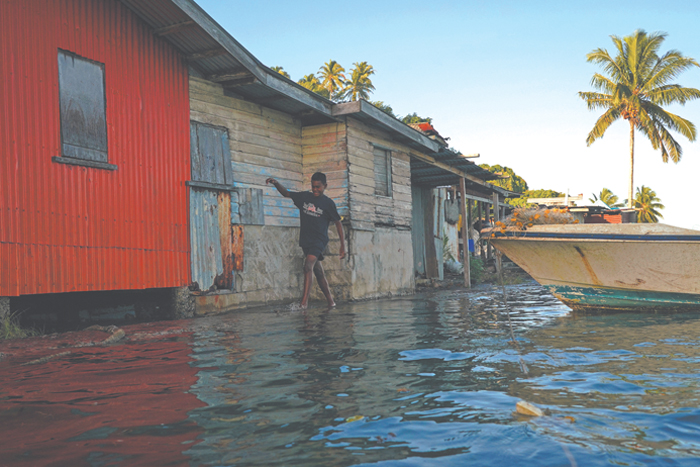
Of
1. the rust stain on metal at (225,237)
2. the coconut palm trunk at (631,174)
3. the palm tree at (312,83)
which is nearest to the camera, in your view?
the rust stain on metal at (225,237)

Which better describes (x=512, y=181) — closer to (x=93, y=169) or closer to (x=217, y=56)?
(x=217, y=56)

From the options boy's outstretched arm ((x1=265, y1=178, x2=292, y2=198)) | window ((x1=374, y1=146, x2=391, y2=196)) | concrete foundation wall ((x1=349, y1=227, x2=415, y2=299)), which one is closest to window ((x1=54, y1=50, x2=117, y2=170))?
→ boy's outstretched arm ((x1=265, y1=178, x2=292, y2=198))

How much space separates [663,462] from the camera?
1996 mm

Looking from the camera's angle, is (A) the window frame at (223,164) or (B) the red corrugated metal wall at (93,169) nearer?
(B) the red corrugated metal wall at (93,169)

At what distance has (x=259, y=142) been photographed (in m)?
9.66

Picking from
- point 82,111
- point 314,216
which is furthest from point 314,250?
point 82,111

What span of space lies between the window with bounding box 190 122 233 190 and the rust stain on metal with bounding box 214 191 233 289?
210 mm

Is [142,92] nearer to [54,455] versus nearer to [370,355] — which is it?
[370,355]

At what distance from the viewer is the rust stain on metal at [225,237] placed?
8789 millimetres

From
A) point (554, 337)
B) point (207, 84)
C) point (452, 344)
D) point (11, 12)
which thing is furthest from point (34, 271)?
point (554, 337)

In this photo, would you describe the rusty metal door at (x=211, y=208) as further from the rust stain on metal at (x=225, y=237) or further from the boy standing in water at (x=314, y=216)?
the boy standing in water at (x=314, y=216)

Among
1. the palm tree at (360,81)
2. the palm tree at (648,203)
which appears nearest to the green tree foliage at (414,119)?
the palm tree at (360,81)

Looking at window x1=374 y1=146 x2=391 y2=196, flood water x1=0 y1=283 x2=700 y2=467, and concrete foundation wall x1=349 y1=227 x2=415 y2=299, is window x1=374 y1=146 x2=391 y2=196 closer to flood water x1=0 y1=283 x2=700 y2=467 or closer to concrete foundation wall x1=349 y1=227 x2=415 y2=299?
concrete foundation wall x1=349 y1=227 x2=415 y2=299

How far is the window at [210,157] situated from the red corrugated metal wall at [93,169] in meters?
0.18
